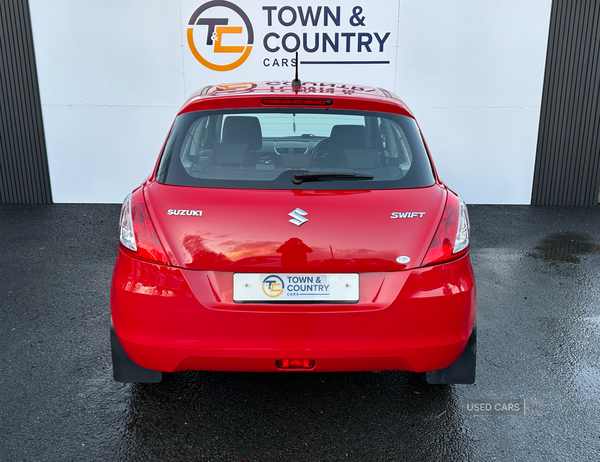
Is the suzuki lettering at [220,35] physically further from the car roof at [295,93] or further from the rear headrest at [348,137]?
the rear headrest at [348,137]

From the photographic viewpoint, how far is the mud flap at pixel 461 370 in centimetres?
263

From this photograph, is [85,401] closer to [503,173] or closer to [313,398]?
[313,398]

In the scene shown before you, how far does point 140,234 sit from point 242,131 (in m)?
0.85

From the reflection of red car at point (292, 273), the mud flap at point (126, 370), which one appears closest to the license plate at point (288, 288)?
the reflection of red car at point (292, 273)

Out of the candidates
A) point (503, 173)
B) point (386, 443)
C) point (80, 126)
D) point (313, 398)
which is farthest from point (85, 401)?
point (503, 173)

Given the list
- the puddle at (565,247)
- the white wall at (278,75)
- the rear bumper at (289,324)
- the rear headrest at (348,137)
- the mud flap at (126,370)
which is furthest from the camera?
the white wall at (278,75)

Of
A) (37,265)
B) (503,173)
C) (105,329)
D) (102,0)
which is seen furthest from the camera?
(503,173)

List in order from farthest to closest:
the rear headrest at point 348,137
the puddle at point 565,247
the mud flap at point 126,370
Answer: the puddle at point 565,247 → the rear headrest at point 348,137 → the mud flap at point 126,370

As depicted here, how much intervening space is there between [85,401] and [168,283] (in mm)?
1080

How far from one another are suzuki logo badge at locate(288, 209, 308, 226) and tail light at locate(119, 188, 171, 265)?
570 millimetres

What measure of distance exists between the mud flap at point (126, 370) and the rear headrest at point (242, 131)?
44.7 inches

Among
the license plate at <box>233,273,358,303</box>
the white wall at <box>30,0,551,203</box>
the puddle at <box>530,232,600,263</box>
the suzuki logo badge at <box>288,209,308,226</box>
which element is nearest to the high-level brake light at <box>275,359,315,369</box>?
the license plate at <box>233,273,358,303</box>

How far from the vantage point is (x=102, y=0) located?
7242 mm

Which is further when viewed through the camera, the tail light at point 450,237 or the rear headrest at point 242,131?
the rear headrest at point 242,131
